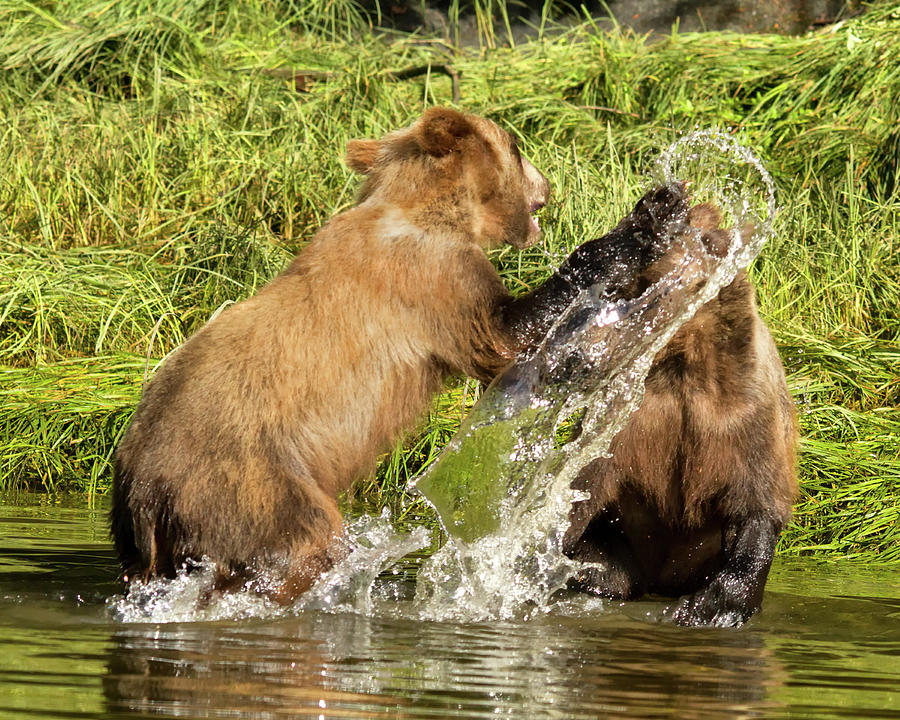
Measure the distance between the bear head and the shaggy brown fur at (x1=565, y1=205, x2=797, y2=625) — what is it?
1.91 ft

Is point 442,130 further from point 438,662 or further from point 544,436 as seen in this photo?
point 438,662

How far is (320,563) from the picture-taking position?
4.53 m

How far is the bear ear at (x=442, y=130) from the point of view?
5.25 m

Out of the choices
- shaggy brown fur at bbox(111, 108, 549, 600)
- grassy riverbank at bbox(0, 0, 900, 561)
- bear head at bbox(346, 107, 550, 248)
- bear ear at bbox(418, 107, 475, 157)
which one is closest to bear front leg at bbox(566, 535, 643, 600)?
shaggy brown fur at bbox(111, 108, 549, 600)

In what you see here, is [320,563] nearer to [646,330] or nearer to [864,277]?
[646,330]

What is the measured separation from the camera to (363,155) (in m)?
5.46

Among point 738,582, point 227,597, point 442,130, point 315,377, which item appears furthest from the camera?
point 442,130

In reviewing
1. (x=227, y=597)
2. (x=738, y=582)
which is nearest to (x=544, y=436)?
(x=738, y=582)

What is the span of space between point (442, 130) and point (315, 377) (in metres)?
1.09

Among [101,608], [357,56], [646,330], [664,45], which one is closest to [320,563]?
[101,608]

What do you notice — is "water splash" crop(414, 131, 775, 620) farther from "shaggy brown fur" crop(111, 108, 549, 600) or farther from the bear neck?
the bear neck

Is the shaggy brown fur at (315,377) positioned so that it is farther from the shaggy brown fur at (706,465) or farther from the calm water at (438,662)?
the shaggy brown fur at (706,465)

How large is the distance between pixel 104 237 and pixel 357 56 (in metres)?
2.45

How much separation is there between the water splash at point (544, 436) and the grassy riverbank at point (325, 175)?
167 cm
